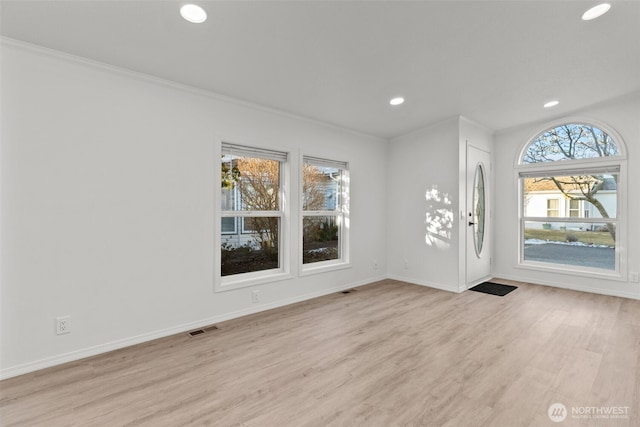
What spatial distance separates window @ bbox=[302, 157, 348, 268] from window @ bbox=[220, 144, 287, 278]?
17.2 inches

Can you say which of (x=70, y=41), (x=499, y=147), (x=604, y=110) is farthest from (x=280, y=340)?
(x=604, y=110)

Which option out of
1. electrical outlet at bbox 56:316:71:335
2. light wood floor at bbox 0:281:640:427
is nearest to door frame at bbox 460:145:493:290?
light wood floor at bbox 0:281:640:427

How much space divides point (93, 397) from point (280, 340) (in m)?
1.35

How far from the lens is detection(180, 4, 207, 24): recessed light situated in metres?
1.91

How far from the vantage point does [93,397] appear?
1.90 metres

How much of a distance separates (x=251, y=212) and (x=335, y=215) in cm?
144

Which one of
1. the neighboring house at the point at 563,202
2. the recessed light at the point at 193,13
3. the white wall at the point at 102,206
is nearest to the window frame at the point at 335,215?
the white wall at the point at 102,206

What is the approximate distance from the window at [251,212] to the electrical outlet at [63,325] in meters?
1.33

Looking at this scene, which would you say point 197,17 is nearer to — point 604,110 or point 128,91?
point 128,91

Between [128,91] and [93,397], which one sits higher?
[128,91]

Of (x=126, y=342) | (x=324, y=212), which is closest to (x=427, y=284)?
(x=324, y=212)

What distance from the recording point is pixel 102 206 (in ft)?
→ 8.18

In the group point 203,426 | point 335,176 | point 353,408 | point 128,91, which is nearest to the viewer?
point 203,426

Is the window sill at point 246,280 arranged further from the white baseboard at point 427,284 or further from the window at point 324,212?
the white baseboard at point 427,284
